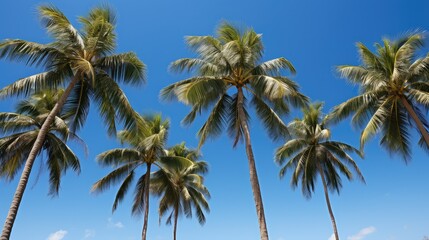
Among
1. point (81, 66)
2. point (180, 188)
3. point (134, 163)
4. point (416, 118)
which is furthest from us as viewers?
point (180, 188)

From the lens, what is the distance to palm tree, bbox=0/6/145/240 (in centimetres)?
1208

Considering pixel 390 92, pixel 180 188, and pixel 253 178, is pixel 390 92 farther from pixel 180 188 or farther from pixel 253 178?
Answer: pixel 180 188

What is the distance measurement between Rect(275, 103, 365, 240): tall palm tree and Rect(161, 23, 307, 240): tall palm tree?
330 inches

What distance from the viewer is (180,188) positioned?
2656 cm

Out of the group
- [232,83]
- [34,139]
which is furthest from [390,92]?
[34,139]

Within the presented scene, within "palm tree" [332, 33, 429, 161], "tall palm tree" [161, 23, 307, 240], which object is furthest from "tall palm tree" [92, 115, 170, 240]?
"palm tree" [332, 33, 429, 161]

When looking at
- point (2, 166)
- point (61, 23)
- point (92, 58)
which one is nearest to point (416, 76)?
point (92, 58)

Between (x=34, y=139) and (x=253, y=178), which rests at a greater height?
(x=34, y=139)

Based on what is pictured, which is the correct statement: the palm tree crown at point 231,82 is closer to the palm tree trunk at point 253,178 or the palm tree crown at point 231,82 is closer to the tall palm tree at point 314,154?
the palm tree trunk at point 253,178

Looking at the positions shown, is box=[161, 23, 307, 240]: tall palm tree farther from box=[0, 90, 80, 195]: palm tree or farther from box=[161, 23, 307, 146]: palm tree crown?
box=[0, 90, 80, 195]: palm tree

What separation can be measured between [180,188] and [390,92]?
17.6 meters

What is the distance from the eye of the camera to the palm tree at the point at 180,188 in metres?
22.5

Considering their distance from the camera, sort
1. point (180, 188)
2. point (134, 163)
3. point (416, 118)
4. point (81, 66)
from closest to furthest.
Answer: point (81, 66), point (416, 118), point (134, 163), point (180, 188)

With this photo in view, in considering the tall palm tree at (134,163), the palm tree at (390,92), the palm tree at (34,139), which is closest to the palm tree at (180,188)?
the tall palm tree at (134,163)
